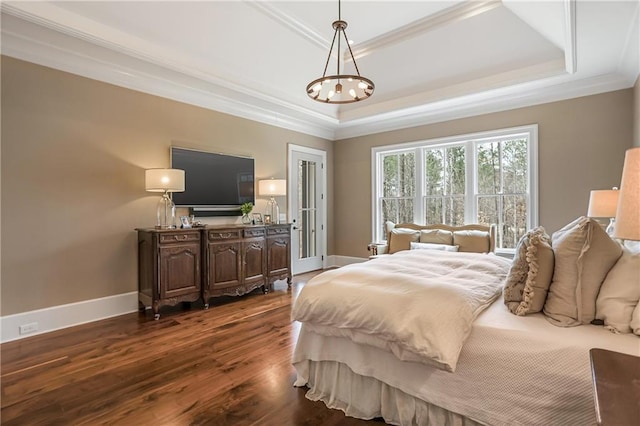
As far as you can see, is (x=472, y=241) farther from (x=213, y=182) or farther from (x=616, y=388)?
(x=616, y=388)

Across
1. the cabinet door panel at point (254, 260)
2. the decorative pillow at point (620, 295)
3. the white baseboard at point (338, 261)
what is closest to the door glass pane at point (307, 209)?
the white baseboard at point (338, 261)

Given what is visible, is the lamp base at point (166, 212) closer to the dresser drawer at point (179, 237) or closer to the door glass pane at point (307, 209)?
the dresser drawer at point (179, 237)

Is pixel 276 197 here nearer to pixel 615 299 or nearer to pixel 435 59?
pixel 435 59

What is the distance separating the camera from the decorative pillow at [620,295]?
154 centimetres

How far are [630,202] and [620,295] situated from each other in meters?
0.68

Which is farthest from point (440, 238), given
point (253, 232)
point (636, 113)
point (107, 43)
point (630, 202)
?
point (107, 43)

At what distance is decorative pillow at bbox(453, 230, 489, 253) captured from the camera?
456 centimetres

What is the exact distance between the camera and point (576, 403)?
140 centimetres

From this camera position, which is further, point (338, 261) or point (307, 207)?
point (338, 261)

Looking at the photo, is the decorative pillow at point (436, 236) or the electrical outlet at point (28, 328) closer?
the electrical outlet at point (28, 328)

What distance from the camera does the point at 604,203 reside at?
123 inches

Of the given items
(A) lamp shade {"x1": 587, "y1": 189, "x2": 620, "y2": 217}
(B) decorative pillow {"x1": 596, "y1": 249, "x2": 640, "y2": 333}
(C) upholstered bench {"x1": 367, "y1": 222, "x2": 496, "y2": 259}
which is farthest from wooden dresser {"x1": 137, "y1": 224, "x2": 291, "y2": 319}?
(A) lamp shade {"x1": 587, "y1": 189, "x2": 620, "y2": 217}

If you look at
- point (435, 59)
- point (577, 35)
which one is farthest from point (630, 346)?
point (435, 59)

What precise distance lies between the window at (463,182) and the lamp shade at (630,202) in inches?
153
